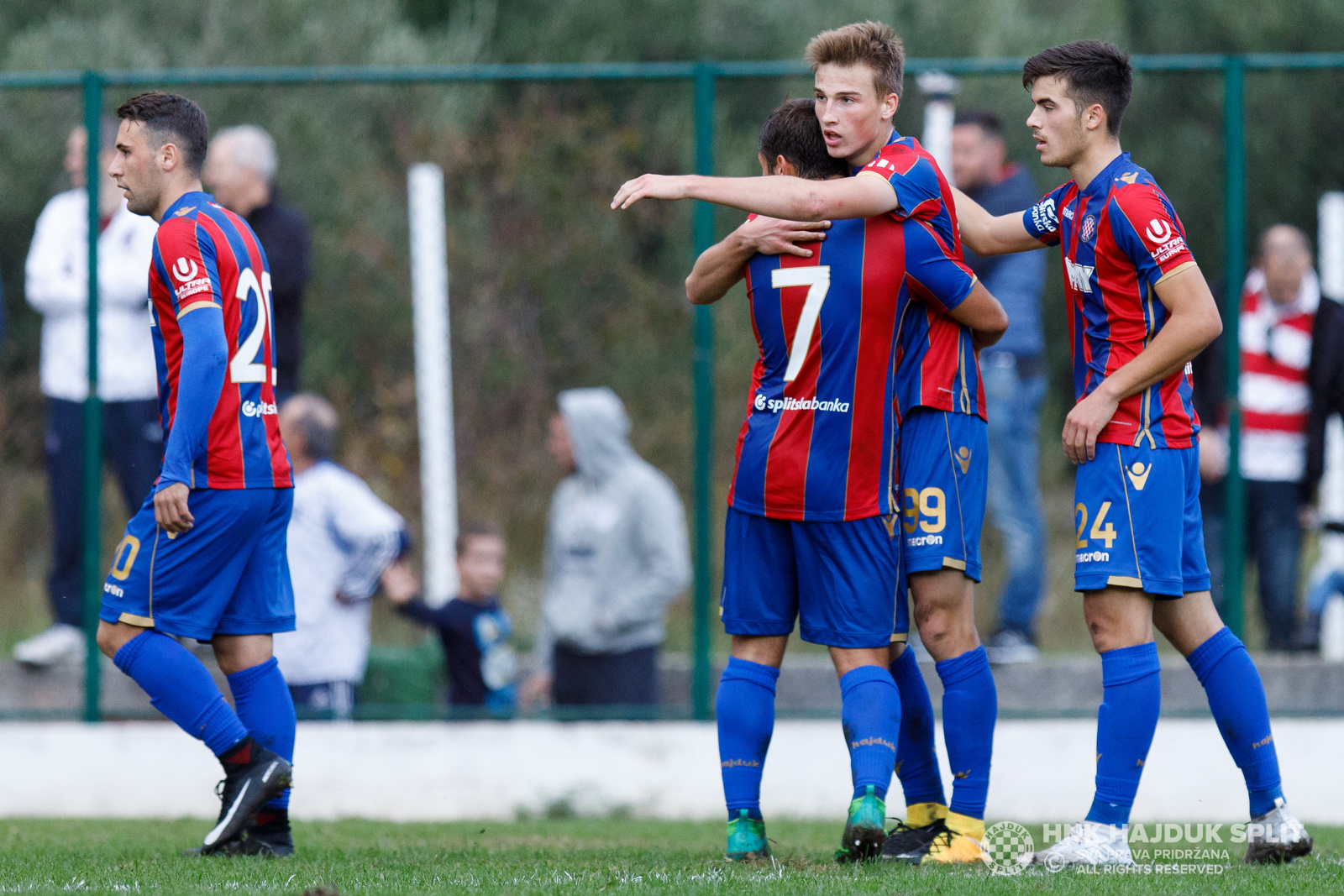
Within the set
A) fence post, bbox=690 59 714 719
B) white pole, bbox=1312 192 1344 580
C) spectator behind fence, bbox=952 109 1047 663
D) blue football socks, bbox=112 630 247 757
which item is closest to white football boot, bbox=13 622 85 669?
fence post, bbox=690 59 714 719

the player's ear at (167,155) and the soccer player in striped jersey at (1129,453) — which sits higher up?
the player's ear at (167,155)

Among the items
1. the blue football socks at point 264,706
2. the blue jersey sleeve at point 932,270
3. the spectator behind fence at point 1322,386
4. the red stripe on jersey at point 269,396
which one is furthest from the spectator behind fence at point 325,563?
the spectator behind fence at point 1322,386

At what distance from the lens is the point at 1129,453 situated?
178 inches

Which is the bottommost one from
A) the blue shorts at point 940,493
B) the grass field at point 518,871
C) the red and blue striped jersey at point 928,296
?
the grass field at point 518,871

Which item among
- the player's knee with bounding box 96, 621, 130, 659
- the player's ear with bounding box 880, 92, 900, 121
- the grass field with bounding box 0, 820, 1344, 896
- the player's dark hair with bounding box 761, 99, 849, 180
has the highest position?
the player's ear with bounding box 880, 92, 900, 121

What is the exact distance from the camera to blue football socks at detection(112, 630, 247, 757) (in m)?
4.83

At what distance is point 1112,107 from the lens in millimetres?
4641

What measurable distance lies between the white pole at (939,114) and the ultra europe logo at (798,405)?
3.18 m

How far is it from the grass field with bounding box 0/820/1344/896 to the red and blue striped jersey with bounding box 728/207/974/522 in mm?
1044

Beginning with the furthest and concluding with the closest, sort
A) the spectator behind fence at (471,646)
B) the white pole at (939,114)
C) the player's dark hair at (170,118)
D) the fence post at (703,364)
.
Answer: the spectator behind fence at (471,646) → the white pole at (939,114) → the fence post at (703,364) → the player's dark hair at (170,118)

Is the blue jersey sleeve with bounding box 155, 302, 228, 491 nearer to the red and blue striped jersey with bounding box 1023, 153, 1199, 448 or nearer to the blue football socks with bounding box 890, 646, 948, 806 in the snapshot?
the blue football socks with bounding box 890, 646, 948, 806

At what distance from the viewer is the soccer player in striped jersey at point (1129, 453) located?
4469mm

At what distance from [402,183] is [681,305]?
100 inches

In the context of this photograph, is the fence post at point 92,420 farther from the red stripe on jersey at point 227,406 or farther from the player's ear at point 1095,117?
the player's ear at point 1095,117
